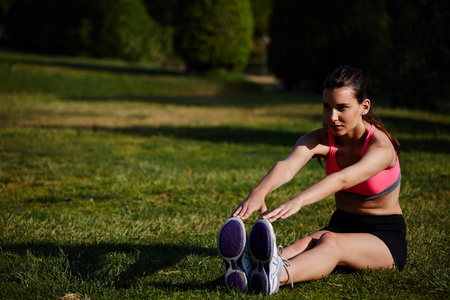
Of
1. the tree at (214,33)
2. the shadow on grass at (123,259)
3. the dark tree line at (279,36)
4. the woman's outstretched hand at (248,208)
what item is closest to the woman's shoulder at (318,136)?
the woman's outstretched hand at (248,208)

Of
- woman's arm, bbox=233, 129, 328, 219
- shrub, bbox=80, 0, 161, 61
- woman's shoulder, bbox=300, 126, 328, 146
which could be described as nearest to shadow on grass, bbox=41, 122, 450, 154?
woman's shoulder, bbox=300, 126, 328, 146

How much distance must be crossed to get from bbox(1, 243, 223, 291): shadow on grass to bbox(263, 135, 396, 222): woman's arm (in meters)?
0.79

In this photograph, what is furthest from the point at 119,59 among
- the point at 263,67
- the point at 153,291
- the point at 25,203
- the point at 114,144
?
the point at 153,291

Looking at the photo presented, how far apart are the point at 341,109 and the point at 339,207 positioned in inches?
31.9

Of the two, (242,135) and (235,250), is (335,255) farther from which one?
(242,135)

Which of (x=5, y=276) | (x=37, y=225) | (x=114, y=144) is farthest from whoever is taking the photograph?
(x=114, y=144)

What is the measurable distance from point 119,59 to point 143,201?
33.9 metres

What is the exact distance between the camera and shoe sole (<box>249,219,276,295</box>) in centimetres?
267

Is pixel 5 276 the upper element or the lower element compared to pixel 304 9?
lower

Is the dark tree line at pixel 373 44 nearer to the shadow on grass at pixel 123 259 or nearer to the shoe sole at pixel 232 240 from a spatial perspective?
the shadow on grass at pixel 123 259

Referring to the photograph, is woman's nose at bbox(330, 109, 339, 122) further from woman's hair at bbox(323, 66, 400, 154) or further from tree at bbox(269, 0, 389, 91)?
tree at bbox(269, 0, 389, 91)

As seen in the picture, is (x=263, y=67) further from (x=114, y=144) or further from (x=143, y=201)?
(x=143, y=201)

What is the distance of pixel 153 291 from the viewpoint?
2977 millimetres

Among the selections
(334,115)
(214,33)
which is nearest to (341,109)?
(334,115)
